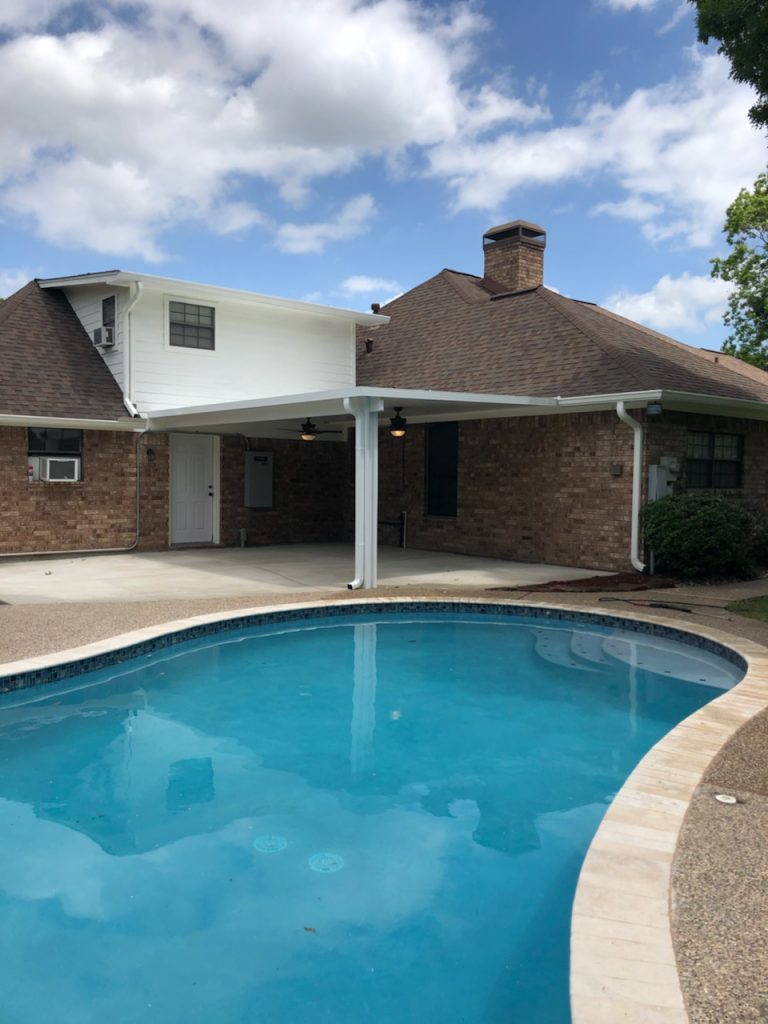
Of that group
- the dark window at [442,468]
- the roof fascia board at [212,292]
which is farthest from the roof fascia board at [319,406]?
the roof fascia board at [212,292]

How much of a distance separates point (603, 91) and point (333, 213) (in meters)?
9.06

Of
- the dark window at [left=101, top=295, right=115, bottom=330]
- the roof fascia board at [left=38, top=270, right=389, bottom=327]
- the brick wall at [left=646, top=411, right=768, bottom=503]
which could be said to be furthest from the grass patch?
the dark window at [left=101, top=295, right=115, bottom=330]

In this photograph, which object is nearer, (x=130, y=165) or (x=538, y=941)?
(x=538, y=941)

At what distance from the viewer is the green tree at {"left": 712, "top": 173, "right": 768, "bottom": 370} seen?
26.4 metres

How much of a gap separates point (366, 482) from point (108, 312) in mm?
7532

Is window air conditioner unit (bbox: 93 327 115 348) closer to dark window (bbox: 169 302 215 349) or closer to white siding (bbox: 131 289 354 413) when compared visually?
white siding (bbox: 131 289 354 413)

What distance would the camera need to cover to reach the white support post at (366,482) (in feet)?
33.7

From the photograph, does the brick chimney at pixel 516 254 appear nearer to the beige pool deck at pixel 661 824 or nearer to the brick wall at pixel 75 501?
the brick wall at pixel 75 501

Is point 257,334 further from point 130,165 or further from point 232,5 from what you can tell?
point 130,165

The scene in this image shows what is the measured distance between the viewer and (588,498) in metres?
12.7

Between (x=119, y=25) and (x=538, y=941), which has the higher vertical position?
(x=119, y=25)

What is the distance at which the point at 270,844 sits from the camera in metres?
4.41

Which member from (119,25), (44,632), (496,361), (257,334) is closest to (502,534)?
(496,361)

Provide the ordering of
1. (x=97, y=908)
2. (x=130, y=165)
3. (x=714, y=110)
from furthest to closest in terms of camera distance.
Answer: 1. (x=130, y=165)
2. (x=714, y=110)
3. (x=97, y=908)
